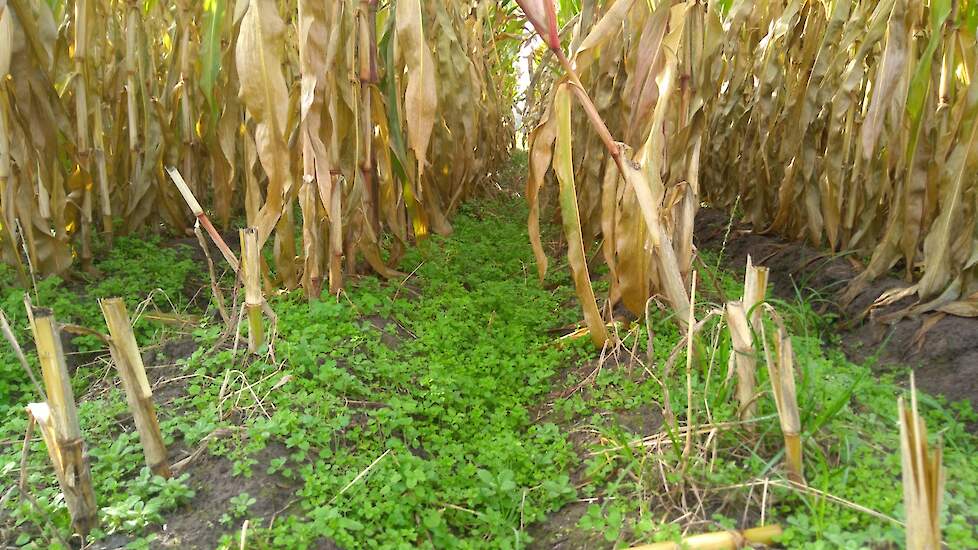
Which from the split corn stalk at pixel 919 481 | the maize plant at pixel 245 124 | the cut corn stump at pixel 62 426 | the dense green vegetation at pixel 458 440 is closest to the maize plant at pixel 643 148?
the dense green vegetation at pixel 458 440

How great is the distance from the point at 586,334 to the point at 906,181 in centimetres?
110

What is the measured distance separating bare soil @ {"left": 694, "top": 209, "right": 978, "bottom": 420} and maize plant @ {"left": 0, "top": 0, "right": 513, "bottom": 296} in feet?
3.84

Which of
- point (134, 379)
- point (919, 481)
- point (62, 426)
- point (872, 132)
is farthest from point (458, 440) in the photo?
point (872, 132)

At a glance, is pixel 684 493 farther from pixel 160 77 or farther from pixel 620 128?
pixel 160 77

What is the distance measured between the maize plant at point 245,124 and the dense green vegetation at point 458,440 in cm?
25

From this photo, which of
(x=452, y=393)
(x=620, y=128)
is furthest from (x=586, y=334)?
(x=620, y=128)

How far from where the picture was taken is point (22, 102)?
2.06 m

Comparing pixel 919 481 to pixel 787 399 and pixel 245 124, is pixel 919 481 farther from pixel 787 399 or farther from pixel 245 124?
pixel 245 124

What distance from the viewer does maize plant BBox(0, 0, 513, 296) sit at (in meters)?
1.92

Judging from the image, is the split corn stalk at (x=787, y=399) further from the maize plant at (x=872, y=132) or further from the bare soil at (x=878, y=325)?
the maize plant at (x=872, y=132)

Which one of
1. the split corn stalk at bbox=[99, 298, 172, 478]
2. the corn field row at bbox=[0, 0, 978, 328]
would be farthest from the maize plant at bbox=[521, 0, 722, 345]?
the split corn stalk at bbox=[99, 298, 172, 478]

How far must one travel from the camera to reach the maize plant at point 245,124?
1.92 m

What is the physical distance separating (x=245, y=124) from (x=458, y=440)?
4.14ft

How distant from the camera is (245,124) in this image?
227 centimetres
